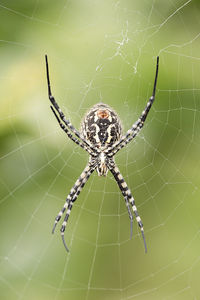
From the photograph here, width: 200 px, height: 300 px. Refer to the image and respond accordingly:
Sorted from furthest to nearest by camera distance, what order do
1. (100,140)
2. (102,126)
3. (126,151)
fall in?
1. (126,151)
2. (100,140)
3. (102,126)

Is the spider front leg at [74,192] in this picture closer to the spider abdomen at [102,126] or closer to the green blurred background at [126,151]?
the green blurred background at [126,151]

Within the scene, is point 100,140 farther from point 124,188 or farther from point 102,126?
point 124,188

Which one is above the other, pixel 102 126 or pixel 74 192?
pixel 102 126

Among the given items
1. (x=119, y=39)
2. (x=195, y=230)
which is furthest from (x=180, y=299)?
(x=119, y=39)

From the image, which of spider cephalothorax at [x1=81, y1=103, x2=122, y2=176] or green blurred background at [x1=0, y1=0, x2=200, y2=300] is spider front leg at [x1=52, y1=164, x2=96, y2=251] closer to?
green blurred background at [x1=0, y1=0, x2=200, y2=300]

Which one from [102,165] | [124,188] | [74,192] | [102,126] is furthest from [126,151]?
[74,192]

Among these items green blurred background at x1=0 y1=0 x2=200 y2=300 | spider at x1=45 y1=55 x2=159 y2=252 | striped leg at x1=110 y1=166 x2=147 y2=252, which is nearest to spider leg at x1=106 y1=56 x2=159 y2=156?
spider at x1=45 y1=55 x2=159 y2=252

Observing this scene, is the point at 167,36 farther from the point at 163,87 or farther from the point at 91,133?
the point at 91,133

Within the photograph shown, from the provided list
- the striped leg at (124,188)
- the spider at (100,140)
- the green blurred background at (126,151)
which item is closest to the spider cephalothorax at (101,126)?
the spider at (100,140)
